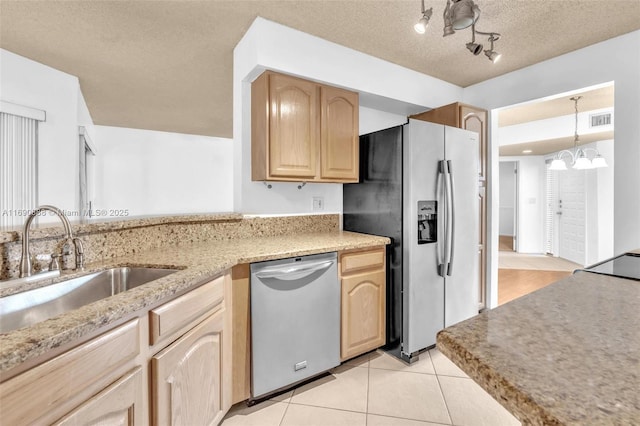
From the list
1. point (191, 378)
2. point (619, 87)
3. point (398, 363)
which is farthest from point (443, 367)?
point (619, 87)

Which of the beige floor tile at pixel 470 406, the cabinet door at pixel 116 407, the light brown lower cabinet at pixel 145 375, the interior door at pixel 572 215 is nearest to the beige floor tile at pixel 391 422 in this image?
the beige floor tile at pixel 470 406

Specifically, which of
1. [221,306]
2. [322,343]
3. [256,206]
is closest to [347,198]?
[256,206]

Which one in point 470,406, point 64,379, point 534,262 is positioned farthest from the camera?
point 534,262

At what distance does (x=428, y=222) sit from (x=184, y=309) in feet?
5.90

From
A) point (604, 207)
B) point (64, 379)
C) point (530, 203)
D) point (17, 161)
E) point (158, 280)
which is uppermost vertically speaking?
point (17, 161)

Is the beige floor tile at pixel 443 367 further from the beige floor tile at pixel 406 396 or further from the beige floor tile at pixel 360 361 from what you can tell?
the beige floor tile at pixel 360 361

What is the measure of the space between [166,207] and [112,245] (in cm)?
430

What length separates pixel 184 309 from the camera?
123 centimetres

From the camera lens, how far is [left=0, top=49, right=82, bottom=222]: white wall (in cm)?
271

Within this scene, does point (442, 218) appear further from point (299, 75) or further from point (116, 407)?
point (116, 407)

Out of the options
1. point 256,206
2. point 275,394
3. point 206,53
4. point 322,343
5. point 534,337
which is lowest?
point 275,394

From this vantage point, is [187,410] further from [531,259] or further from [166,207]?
[531,259]

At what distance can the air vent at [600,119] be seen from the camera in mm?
4184

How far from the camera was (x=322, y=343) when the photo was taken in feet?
6.33
